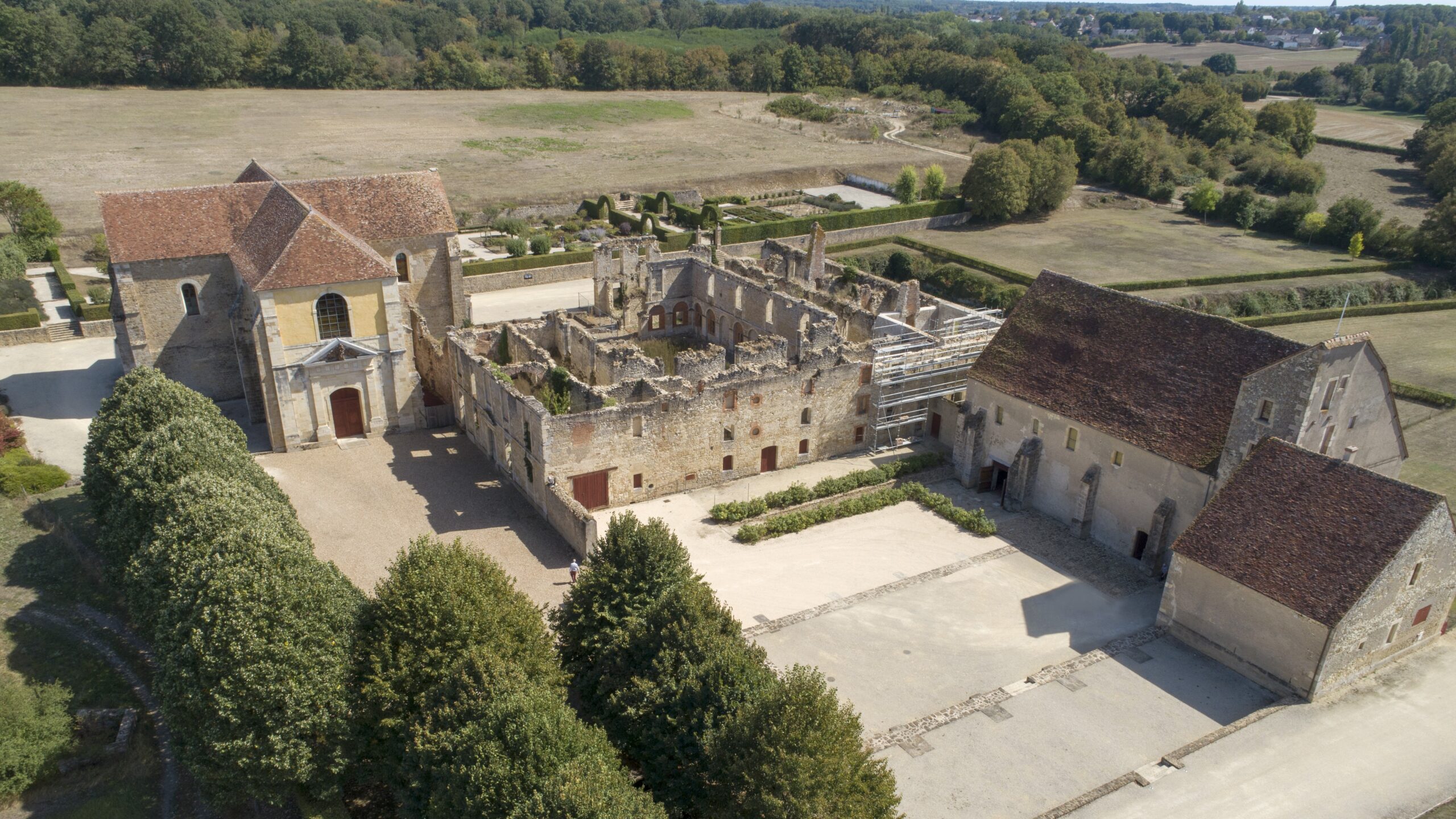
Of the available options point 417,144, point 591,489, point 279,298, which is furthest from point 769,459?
point 417,144

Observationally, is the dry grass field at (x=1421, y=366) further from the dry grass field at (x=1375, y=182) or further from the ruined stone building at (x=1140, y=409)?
the dry grass field at (x=1375, y=182)

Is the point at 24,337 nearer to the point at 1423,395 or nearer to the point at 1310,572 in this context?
the point at 1310,572

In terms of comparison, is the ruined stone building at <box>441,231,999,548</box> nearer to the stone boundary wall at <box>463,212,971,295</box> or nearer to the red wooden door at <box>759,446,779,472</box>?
the red wooden door at <box>759,446,779,472</box>

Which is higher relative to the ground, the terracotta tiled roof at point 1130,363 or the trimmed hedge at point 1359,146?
the terracotta tiled roof at point 1130,363

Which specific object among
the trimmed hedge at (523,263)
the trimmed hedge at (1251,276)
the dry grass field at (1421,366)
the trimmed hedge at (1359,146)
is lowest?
the dry grass field at (1421,366)

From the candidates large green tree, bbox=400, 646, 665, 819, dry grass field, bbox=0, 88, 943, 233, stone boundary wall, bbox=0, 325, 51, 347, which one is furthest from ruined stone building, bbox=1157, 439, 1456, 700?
dry grass field, bbox=0, 88, 943, 233

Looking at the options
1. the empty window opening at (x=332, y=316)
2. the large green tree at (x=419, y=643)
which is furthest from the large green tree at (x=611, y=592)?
the empty window opening at (x=332, y=316)

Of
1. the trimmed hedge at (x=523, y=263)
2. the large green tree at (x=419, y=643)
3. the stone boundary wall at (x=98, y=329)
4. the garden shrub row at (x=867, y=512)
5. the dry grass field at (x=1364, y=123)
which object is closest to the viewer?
the large green tree at (x=419, y=643)
